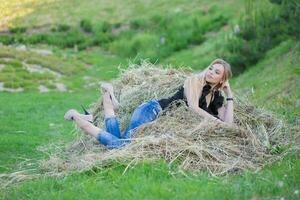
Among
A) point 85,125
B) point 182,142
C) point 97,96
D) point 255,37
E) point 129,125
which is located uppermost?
point 85,125

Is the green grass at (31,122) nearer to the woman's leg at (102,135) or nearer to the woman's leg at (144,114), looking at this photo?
the woman's leg at (102,135)

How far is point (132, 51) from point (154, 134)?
21.2m

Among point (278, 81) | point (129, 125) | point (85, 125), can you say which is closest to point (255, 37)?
point (278, 81)

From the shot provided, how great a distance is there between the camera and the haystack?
24.2ft

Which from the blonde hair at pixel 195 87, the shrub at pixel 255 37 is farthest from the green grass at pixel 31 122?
the shrub at pixel 255 37

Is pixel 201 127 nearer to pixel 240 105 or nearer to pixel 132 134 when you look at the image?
pixel 132 134

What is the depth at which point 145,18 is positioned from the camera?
107 feet

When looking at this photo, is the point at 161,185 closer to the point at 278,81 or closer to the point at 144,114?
the point at 144,114

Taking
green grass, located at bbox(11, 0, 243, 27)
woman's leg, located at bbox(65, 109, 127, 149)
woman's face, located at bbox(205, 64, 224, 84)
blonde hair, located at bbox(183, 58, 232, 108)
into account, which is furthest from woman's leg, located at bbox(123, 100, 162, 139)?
green grass, located at bbox(11, 0, 243, 27)

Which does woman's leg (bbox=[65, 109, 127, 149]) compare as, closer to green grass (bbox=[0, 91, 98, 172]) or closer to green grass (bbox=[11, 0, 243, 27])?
green grass (bbox=[0, 91, 98, 172])

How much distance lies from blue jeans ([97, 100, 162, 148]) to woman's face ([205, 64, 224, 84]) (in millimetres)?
754

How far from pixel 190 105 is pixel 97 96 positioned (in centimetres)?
1155

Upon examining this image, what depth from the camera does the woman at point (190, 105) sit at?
8.23 metres

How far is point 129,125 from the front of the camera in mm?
8602
